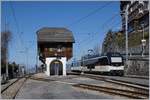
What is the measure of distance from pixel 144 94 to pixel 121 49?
6518 cm

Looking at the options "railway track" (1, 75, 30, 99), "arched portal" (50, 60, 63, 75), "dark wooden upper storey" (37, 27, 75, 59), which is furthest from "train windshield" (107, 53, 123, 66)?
"railway track" (1, 75, 30, 99)

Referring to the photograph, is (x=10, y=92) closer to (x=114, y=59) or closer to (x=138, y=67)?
(x=114, y=59)

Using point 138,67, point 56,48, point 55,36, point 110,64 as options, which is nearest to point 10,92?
point 110,64

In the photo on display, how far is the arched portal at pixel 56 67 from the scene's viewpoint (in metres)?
65.6

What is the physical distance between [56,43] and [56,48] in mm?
1221

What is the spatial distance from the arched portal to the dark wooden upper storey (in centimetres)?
117

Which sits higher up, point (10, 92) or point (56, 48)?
point (56, 48)

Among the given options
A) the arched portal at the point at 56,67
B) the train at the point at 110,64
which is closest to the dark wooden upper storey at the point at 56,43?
the arched portal at the point at 56,67

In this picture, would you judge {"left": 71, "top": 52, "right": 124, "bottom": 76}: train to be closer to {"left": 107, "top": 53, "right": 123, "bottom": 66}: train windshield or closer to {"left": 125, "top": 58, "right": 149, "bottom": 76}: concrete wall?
{"left": 107, "top": 53, "right": 123, "bottom": 66}: train windshield

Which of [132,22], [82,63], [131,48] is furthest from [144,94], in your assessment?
[132,22]

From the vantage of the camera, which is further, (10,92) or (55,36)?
(55,36)

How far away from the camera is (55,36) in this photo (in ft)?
226

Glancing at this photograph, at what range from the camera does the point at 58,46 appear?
2680 inches

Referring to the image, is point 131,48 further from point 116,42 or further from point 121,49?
point 116,42
